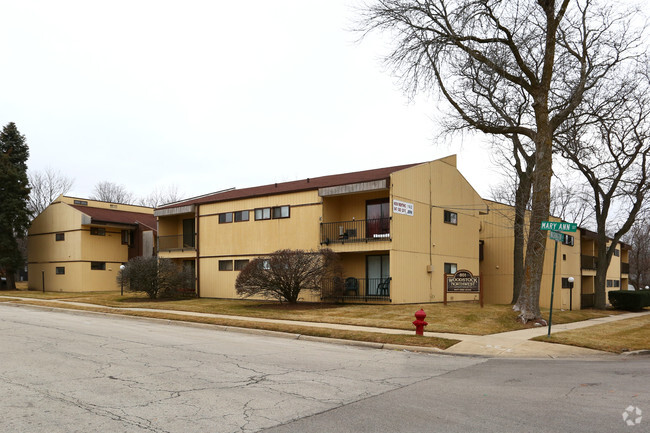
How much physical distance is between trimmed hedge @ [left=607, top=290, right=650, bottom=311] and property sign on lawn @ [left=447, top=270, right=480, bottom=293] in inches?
679

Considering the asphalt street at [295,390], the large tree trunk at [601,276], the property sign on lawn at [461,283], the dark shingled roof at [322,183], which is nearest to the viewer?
the asphalt street at [295,390]

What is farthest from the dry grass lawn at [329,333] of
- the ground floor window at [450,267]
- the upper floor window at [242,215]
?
the ground floor window at [450,267]

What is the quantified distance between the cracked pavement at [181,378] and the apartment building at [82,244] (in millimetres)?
26705

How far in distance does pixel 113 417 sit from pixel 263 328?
10226mm

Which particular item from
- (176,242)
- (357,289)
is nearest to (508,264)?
(357,289)

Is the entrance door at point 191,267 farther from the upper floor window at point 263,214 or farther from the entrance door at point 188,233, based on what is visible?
the upper floor window at point 263,214

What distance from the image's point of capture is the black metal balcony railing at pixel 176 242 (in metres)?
34.9

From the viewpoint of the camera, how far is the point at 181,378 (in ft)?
28.5

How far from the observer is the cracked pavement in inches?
250

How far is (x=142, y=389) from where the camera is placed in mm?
7828

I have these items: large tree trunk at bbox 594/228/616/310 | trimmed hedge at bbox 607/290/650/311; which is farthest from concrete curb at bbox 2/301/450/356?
trimmed hedge at bbox 607/290/650/311

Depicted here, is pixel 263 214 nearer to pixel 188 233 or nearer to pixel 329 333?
pixel 188 233

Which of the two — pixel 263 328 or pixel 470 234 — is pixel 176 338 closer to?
pixel 263 328

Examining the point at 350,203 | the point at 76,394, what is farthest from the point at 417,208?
the point at 76,394
